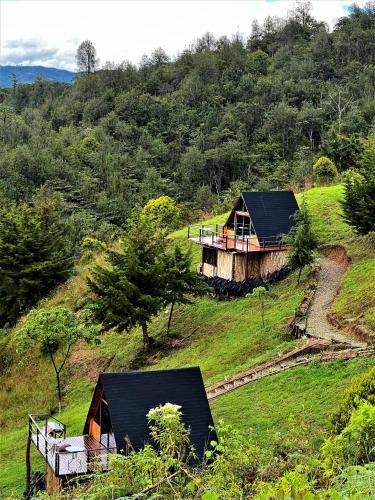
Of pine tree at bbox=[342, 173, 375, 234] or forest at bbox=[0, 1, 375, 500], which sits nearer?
forest at bbox=[0, 1, 375, 500]

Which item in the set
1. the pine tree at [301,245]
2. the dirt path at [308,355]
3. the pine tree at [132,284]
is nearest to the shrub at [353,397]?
the dirt path at [308,355]

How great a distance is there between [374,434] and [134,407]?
25.6 feet

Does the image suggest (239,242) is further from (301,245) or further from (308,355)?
(308,355)

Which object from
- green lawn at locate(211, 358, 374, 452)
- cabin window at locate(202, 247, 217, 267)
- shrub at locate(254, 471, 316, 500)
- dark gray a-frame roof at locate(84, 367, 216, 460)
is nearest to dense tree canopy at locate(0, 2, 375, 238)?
cabin window at locate(202, 247, 217, 267)

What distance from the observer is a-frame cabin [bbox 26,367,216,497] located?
14344 mm

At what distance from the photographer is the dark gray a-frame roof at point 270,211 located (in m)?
30.5

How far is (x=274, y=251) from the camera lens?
30.0 meters

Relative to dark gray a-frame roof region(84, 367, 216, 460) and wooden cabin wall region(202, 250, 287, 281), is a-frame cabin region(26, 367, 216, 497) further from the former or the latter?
wooden cabin wall region(202, 250, 287, 281)

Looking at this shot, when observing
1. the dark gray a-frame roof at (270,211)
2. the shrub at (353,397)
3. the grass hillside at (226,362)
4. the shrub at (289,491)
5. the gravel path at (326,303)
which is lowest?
the grass hillside at (226,362)

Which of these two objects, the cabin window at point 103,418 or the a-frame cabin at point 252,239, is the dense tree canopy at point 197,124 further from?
the cabin window at point 103,418

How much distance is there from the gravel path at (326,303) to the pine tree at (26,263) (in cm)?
1368

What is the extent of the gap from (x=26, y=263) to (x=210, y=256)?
31.2 feet

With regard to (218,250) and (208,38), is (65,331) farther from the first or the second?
(208,38)

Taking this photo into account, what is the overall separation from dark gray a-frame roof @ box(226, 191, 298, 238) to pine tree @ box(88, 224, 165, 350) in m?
5.77
